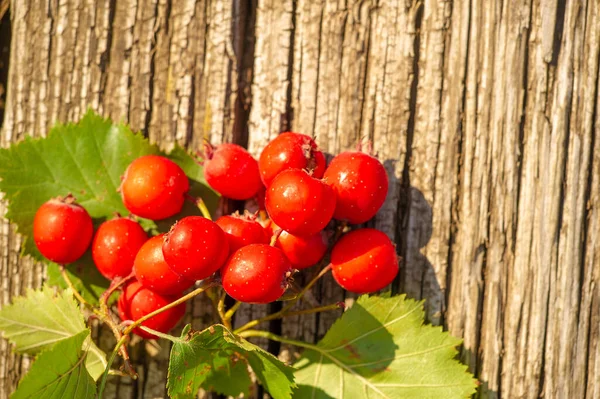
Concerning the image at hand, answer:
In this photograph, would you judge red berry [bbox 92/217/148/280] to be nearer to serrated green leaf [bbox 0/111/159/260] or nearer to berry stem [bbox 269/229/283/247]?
serrated green leaf [bbox 0/111/159/260]

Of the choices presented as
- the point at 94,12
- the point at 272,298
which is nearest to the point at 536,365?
the point at 272,298

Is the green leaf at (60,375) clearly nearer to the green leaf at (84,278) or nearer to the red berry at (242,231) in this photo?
the green leaf at (84,278)

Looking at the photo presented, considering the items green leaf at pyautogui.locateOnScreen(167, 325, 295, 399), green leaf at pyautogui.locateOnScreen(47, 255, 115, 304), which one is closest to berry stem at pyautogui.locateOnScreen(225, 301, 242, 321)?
green leaf at pyautogui.locateOnScreen(167, 325, 295, 399)

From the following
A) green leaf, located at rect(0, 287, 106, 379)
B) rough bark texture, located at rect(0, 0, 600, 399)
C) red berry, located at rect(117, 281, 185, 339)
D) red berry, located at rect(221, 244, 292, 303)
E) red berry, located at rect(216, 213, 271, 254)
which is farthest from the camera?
rough bark texture, located at rect(0, 0, 600, 399)

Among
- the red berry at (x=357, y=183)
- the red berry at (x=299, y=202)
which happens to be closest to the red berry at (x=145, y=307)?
the red berry at (x=299, y=202)

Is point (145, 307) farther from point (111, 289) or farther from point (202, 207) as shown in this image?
point (202, 207)

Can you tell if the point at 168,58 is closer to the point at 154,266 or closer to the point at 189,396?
the point at 154,266

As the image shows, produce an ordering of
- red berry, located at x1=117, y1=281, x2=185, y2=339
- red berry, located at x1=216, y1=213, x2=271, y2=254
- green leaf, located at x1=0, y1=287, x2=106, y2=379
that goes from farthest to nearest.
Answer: green leaf, located at x1=0, y1=287, x2=106, y2=379, red berry, located at x1=117, y1=281, x2=185, y2=339, red berry, located at x1=216, y1=213, x2=271, y2=254
